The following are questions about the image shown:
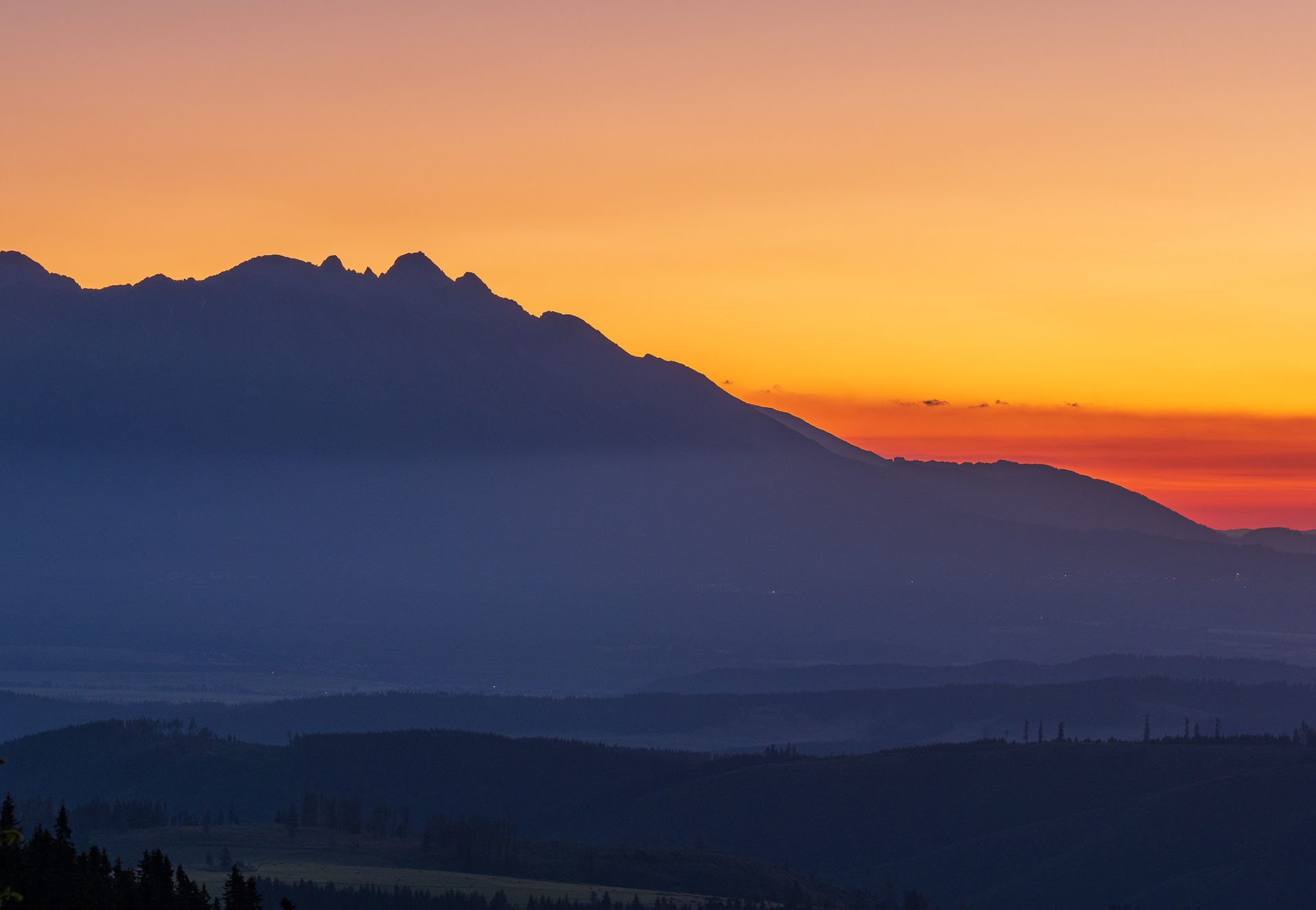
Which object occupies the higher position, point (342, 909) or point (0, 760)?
point (0, 760)

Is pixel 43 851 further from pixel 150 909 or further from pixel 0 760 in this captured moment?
pixel 0 760

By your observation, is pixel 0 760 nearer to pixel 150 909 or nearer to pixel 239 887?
pixel 239 887

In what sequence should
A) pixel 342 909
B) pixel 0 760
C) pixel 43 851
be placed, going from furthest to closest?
pixel 342 909, pixel 43 851, pixel 0 760

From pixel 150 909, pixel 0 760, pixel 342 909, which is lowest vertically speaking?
pixel 342 909

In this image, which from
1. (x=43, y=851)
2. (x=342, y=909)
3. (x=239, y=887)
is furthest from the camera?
(x=342, y=909)

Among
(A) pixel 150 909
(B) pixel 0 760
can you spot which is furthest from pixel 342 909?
(B) pixel 0 760

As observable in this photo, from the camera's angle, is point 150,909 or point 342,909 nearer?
point 150,909

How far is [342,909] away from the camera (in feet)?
655

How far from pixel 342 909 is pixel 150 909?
13638cm

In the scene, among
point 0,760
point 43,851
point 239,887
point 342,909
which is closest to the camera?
point 0,760

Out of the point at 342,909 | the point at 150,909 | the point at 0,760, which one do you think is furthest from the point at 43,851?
the point at 342,909

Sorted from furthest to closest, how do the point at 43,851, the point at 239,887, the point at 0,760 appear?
the point at 43,851 → the point at 239,887 → the point at 0,760

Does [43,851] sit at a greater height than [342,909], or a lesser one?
greater

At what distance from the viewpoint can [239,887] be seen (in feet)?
196
